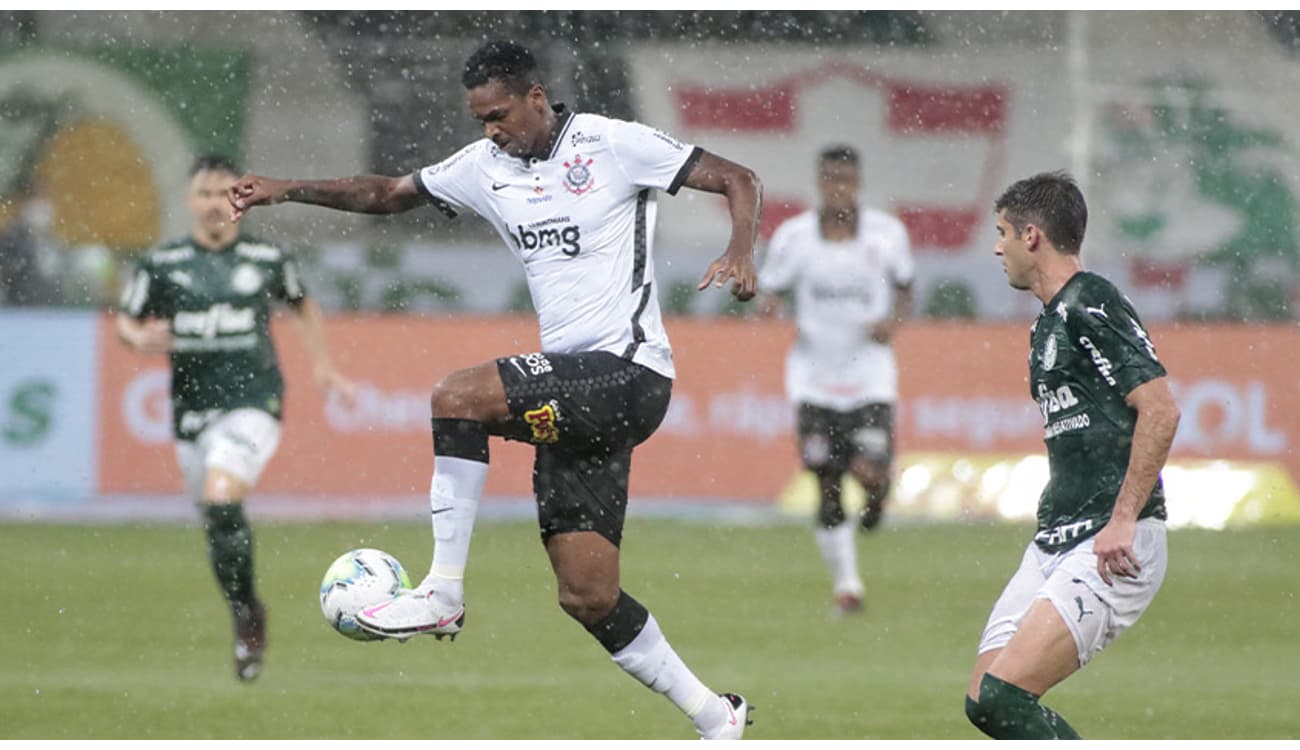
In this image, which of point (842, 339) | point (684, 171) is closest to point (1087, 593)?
point (684, 171)

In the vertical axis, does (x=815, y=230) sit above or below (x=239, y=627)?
above

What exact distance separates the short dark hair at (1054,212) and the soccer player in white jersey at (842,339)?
533 cm

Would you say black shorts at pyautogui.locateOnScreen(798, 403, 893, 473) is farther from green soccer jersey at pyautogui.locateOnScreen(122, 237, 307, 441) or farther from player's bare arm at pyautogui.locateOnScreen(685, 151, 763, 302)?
player's bare arm at pyautogui.locateOnScreen(685, 151, 763, 302)

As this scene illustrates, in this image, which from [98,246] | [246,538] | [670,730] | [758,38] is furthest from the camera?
[758,38]

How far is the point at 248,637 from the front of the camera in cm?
891

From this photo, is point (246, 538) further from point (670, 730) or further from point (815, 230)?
point (815, 230)

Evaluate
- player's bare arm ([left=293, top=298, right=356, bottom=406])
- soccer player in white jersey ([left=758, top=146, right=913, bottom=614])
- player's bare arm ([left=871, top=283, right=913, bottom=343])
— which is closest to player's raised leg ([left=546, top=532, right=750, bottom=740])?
player's bare arm ([left=293, top=298, right=356, bottom=406])

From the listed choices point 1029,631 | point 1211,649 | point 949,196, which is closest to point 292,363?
point 1211,649

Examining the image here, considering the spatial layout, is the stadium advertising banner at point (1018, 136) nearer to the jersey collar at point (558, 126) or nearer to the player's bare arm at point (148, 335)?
the player's bare arm at point (148, 335)

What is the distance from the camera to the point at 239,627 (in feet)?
29.2

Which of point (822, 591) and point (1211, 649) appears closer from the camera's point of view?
point (1211, 649)

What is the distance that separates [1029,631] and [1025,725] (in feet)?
0.82

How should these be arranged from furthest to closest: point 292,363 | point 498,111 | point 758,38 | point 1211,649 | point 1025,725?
point 758,38 → point 292,363 → point 1211,649 → point 498,111 → point 1025,725

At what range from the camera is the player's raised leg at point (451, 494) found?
20.2 feet
